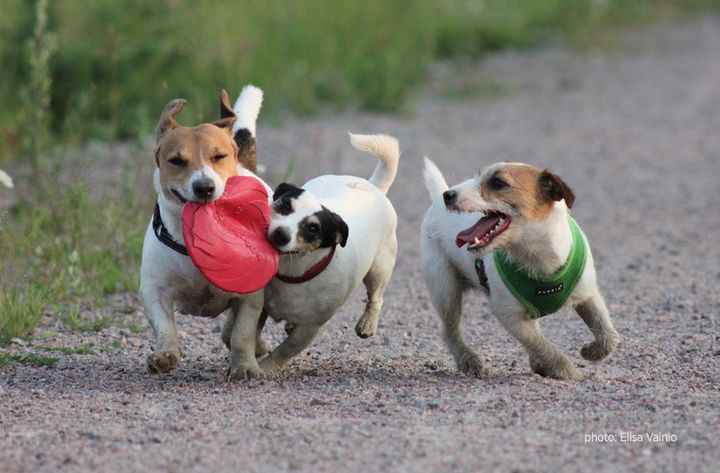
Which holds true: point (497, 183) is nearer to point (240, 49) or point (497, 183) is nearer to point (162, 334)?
point (162, 334)

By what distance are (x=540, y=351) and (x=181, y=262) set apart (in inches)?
65.5

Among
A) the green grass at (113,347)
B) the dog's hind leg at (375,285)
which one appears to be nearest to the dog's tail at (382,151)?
the dog's hind leg at (375,285)

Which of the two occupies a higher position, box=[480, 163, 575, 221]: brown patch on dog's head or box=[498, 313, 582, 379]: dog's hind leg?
box=[480, 163, 575, 221]: brown patch on dog's head

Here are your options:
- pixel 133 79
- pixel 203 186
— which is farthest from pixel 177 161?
pixel 133 79

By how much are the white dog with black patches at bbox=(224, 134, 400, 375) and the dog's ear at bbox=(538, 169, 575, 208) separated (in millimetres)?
892

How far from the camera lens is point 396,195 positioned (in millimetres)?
10727

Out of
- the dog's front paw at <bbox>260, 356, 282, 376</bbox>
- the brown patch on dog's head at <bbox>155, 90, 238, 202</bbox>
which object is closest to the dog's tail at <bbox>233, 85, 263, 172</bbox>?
the brown patch on dog's head at <bbox>155, 90, 238, 202</bbox>

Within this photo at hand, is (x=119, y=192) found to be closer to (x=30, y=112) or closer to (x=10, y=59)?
(x=30, y=112)

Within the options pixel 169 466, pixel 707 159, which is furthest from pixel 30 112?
pixel 707 159

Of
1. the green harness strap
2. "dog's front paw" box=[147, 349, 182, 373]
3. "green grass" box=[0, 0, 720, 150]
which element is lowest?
"green grass" box=[0, 0, 720, 150]

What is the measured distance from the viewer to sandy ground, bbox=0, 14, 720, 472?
436 centimetres

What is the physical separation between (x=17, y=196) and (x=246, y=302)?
392cm

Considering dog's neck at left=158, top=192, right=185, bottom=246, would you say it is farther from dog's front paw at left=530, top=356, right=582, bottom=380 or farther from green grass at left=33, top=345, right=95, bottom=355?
dog's front paw at left=530, top=356, right=582, bottom=380

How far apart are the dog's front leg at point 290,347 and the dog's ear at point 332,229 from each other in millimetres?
457
